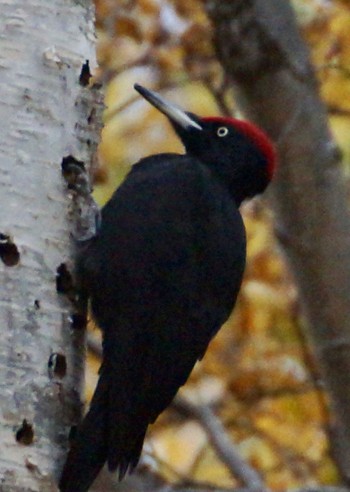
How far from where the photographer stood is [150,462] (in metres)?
5.92

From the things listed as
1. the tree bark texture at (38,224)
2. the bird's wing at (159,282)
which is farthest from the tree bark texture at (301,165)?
the tree bark texture at (38,224)

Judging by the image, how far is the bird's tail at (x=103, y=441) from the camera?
3.75 metres

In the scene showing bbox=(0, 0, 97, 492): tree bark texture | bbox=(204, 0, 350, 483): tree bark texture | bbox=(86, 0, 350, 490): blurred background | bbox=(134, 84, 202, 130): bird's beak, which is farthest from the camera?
bbox=(86, 0, 350, 490): blurred background

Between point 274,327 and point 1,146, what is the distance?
3639 millimetres

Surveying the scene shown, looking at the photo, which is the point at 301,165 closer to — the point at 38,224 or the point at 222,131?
the point at 222,131

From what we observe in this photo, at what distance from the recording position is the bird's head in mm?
5062

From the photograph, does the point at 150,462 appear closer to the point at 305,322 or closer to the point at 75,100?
the point at 305,322

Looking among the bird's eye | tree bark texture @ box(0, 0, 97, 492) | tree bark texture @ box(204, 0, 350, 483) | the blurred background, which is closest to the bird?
tree bark texture @ box(0, 0, 97, 492)

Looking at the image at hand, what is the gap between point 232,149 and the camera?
5129 mm

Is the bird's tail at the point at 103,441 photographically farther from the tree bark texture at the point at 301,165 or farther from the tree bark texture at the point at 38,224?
the tree bark texture at the point at 301,165

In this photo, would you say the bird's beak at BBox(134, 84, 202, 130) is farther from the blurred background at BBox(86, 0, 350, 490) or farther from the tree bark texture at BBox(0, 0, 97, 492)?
the tree bark texture at BBox(0, 0, 97, 492)

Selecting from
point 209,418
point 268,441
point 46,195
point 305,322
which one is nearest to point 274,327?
point 268,441

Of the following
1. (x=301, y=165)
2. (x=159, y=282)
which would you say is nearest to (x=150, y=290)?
(x=159, y=282)

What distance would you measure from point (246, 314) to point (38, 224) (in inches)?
124
